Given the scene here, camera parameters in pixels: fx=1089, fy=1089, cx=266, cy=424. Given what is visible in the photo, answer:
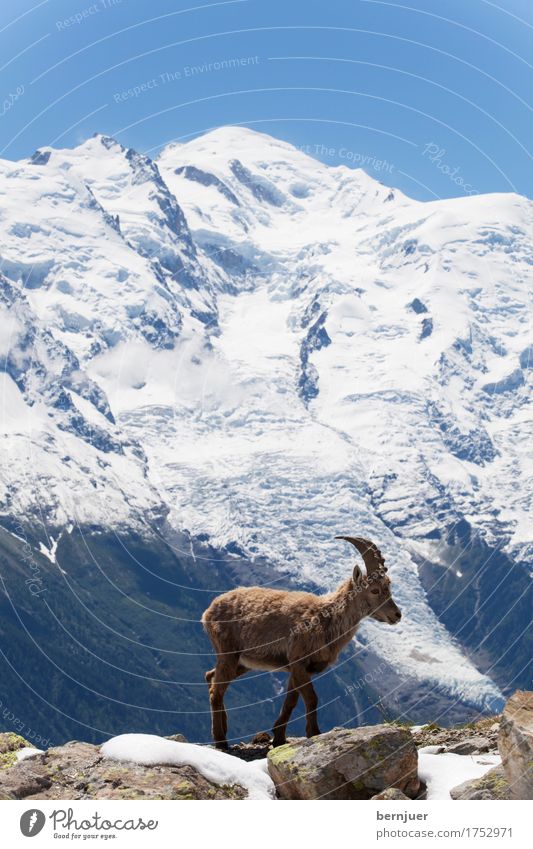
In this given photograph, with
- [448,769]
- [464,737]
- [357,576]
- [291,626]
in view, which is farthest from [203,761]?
[464,737]

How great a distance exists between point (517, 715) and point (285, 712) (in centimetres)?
731

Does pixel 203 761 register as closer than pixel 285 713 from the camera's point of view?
Yes

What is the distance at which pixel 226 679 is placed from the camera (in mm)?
27297

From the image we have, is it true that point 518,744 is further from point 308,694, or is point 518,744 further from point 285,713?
point 285,713

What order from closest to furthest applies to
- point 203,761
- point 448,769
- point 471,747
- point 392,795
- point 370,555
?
point 392,795 < point 203,761 < point 448,769 < point 471,747 < point 370,555

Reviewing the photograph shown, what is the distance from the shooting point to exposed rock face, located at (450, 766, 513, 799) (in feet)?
65.3

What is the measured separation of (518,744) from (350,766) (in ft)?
11.4

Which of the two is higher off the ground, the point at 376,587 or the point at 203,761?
the point at 376,587

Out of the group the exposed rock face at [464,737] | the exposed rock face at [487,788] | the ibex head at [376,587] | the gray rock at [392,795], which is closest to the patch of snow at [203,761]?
the gray rock at [392,795]

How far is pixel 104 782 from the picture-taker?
21375 millimetres

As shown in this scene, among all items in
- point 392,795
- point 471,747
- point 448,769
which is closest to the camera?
point 392,795

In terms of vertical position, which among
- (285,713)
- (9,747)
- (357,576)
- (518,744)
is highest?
(357,576)

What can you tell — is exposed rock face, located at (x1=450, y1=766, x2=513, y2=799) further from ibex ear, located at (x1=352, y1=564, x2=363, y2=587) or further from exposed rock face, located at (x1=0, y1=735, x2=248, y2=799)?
ibex ear, located at (x1=352, y1=564, x2=363, y2=587)
